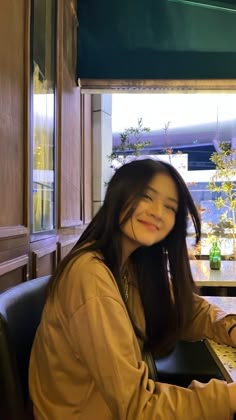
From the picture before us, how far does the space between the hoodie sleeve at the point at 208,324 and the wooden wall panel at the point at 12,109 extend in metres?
0.66

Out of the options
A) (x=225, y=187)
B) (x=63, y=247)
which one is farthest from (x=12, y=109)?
(x=225, y=187)

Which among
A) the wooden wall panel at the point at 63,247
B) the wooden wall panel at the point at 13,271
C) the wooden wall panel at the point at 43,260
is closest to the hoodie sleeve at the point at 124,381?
the wooden wall panel at the point at 13,271

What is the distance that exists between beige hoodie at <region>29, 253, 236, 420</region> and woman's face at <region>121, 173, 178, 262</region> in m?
0.16

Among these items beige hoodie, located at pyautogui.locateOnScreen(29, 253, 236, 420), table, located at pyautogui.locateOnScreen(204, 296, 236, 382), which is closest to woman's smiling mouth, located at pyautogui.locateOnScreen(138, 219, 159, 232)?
beige hoodie, located at pyautogui.locateOnScreen(29, 253, 236, 420)

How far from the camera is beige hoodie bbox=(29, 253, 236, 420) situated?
735 millimetres

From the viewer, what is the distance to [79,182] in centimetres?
334

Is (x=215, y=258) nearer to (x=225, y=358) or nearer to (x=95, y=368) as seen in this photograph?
(x=225, y=358)

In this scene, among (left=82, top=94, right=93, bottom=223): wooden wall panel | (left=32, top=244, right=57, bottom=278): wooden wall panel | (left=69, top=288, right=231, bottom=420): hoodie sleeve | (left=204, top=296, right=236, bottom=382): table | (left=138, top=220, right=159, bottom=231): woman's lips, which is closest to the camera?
(left=69, top=288, right=231, bottom=420): hoodie sleeve

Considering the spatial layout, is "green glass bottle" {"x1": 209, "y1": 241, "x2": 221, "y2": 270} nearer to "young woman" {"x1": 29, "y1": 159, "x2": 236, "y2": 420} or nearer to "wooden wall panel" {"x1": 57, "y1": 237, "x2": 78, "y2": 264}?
"wooden wall panel" {"x1": 57, "y1": 237, "x2": 78, "y2": 264}

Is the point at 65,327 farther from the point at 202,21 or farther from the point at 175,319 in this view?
the point at 202,21

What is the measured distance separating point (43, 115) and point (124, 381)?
1.49m

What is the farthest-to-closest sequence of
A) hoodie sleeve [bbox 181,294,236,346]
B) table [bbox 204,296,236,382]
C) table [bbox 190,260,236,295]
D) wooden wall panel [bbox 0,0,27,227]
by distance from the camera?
1. table [bbox 190,260,236,295]
2. wooden wall panel [bbox 0,0,27,227]
3. hoodie sleeve [bbox 181,294,236,346]
4. table [bbox 204,296,236,382]

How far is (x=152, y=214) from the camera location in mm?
1001

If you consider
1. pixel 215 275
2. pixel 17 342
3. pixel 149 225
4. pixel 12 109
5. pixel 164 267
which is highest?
pixel 12 109
